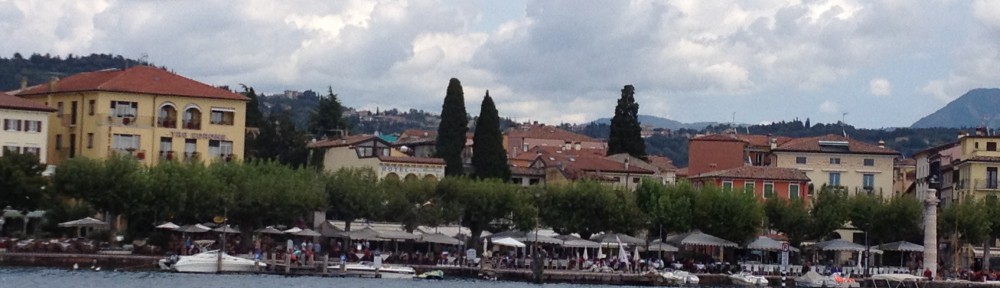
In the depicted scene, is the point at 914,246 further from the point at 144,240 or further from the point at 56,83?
the point at 56,83

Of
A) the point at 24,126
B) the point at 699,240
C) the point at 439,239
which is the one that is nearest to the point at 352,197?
the point at 439,239

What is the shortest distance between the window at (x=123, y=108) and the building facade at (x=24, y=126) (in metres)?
3.68

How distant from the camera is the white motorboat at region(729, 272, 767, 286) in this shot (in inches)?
3305

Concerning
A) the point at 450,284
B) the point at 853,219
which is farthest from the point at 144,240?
the point at 853,219

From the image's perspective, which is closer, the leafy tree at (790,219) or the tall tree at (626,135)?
the leafy tree at (790,219)

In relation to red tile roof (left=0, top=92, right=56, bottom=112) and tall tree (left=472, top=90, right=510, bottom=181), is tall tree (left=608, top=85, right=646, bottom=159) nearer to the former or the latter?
tall tree (left=472, top=90, right=510, bottom=181)

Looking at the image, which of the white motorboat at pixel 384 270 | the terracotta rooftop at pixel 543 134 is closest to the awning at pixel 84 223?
the white motorboat at pixel 384 270

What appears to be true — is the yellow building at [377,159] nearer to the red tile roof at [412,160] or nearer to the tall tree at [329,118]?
the red tile roof at [412,160]

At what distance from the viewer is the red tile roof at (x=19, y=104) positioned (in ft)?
311

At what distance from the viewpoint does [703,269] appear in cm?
8800

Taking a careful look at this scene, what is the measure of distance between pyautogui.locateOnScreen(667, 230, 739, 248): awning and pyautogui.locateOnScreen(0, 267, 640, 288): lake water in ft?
41.5

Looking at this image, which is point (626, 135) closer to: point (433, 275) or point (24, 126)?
point (24, 126)

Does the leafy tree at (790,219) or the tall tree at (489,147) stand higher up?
the tall tree at (489,147)

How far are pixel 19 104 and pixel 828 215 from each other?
134 feet
